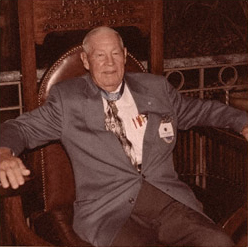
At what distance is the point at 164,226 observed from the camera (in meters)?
2.52

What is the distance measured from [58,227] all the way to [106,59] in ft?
2.81

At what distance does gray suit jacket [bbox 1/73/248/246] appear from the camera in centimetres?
252

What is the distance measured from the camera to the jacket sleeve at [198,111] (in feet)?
9.10

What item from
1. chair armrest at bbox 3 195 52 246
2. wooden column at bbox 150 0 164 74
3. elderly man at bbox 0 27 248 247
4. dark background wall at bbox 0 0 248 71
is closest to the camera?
chair armrest at bbox 3 195 52 246

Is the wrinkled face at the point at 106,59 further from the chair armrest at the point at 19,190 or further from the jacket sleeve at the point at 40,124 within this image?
the chair armrest at the point at 19,190

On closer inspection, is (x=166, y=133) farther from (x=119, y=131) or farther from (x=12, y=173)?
(x=12, y=173)

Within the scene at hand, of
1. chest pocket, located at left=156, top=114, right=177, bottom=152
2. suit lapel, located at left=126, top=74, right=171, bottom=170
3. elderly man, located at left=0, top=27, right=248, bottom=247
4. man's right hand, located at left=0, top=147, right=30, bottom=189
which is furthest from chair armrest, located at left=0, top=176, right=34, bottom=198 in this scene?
chest pocket, located at left=156, top=114, right=177, bottom=152

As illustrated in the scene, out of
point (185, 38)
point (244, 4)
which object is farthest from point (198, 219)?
point (185, 38)

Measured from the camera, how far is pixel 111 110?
2.67 m

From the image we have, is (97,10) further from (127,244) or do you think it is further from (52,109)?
(127,244)

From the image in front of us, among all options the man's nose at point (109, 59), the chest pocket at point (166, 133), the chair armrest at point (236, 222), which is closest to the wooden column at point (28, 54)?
the man's nose at point (109, 59)

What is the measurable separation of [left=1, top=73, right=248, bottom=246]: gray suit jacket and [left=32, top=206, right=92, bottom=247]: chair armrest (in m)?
0.05

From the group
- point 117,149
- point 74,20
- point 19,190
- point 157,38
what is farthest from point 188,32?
point 19,190

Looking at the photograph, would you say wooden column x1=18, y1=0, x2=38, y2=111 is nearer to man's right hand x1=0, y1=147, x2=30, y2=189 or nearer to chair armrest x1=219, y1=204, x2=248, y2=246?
man's right hand x1=0, y1=147, x2=30, y2=189
